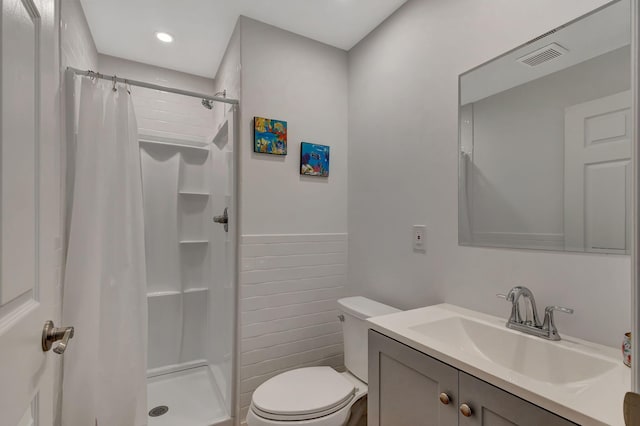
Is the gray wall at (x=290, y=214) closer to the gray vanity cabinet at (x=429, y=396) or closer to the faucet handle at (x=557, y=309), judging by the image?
the gray vanity cabinet at (x=429, y=396)

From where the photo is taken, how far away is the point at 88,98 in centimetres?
146

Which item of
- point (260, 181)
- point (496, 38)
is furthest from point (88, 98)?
point (496, 38)

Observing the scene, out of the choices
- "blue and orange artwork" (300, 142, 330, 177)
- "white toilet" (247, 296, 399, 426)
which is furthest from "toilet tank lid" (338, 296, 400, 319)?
"blue and orange artwork" (300, 142, 330, 177)

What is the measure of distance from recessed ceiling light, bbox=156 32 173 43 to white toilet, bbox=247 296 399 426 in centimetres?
202

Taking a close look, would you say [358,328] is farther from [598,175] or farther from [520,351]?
[598,175]

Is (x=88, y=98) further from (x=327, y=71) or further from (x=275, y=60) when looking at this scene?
(x=327, y=71)

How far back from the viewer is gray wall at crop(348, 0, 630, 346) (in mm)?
994

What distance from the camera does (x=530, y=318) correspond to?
1095mm

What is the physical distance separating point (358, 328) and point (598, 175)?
46.9 inches

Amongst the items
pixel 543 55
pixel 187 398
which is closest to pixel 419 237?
pixel 543 55

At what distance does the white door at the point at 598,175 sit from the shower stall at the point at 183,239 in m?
1.82

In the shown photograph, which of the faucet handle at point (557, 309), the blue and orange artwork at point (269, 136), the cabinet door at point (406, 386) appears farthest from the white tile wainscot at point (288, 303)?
the faucet handle at point (557, 309)

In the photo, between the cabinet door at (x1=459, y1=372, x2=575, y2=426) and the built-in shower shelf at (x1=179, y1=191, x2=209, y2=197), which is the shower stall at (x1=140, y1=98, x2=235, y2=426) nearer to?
the built-in shower shelf at (x1=179, y1=191, x2=209, y2=197)

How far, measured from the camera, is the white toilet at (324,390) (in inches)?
51.0
